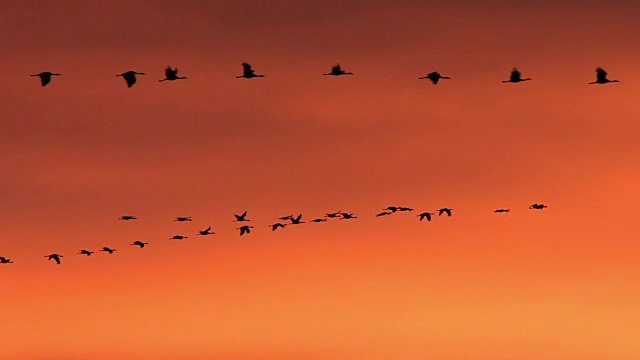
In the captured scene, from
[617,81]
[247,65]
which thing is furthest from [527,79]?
[247,65]

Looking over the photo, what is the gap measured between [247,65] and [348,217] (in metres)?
31.2

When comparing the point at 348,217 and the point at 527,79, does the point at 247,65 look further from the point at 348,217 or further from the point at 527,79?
the point at 348,217

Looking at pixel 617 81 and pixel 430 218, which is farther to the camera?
pixel 430 218

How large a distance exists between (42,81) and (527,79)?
3314 centimetres

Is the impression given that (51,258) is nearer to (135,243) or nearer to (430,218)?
(135,243)

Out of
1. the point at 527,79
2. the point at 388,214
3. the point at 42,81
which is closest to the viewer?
the point at 42,81

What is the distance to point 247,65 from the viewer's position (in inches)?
6063

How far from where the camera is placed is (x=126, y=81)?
5743 inches

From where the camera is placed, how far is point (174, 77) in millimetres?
151500

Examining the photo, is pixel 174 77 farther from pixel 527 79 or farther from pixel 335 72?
pixel 527 79

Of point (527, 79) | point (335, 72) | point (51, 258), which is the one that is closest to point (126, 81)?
point (335, 72)

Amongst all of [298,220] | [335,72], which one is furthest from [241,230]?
[335,72]

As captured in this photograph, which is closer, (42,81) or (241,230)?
(42,81)

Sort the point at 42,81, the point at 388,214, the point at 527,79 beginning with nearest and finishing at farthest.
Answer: the point at 42,81 → the point at 527,79 → the point at 388,214
